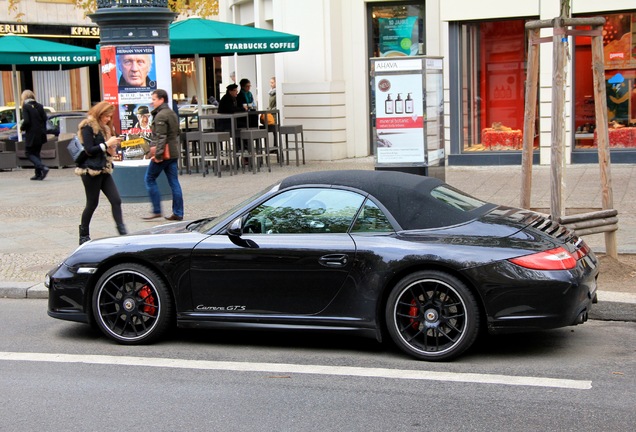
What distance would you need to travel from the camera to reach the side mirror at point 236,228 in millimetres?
6730

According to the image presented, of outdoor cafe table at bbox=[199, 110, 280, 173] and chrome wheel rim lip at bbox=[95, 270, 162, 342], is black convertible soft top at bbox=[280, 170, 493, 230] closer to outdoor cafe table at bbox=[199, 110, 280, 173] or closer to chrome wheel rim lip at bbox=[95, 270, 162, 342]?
chrome wheel rim lip at bbox=[95, 270, 162, 342]

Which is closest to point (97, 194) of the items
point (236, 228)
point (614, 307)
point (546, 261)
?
point (236, 228)

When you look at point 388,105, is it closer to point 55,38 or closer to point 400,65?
point 400,65

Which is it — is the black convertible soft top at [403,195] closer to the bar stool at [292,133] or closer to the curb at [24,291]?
the curb at [24,291]

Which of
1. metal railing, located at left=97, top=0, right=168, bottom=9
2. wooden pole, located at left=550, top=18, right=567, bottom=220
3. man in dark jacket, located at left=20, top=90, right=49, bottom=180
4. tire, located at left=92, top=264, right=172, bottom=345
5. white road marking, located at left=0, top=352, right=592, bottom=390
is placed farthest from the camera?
man in dark jacket, located at left=20, top=90, right=49, bottom=180

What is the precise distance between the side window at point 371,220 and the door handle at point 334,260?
25cm

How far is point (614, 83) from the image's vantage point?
17078 millimetres

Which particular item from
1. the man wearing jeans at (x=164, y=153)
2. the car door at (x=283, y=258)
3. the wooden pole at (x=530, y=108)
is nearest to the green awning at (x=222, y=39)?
the man wearing jeans at (x=164, y=153)

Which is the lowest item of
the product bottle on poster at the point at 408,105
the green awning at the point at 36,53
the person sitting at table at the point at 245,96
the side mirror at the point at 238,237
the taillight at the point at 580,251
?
the taillight at the point at 580,251

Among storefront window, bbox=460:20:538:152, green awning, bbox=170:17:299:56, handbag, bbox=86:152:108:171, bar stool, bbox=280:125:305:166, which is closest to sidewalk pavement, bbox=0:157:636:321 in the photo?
bar stool, bbox=280:125:305:166

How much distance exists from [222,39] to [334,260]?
40.0ft

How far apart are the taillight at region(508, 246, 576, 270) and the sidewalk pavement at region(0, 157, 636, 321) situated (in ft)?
4.81

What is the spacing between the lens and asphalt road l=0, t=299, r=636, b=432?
525cm

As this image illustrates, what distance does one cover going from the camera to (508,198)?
1327cm
